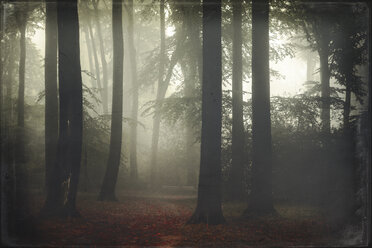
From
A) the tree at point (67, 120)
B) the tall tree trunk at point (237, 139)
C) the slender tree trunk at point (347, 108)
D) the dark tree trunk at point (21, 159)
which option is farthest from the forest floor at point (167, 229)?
the slender tree trunk at point (347, 108)

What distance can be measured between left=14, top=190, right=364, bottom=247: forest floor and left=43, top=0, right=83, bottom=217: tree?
16.6 inches

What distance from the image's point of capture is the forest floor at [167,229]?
7137mm

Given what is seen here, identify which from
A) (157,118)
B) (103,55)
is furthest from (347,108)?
(103,55)

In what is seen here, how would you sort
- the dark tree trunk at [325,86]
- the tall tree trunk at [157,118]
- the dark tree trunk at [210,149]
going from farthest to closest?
1. the tall tree trunk at [157,118]
2. the dark tree trunk at [325,86]
3. the dark tree trunk at [210,149]

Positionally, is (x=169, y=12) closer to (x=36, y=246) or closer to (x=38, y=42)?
(x=38, y=42)

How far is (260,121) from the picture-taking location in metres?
9.38

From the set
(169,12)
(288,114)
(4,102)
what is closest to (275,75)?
(288,114)

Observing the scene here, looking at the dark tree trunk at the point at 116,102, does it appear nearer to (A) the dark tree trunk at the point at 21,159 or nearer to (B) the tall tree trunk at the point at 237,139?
(A) the dark tree trunk at the point at 21,159

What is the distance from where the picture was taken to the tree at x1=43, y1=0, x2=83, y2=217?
8516mm

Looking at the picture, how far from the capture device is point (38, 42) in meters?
9.78

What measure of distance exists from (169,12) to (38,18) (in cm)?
458

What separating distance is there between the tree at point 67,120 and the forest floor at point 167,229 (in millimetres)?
422

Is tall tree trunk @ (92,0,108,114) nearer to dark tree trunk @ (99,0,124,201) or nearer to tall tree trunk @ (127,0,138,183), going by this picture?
dark tree trunk @ (99,0,124,201)

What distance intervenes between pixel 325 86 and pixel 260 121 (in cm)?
353
